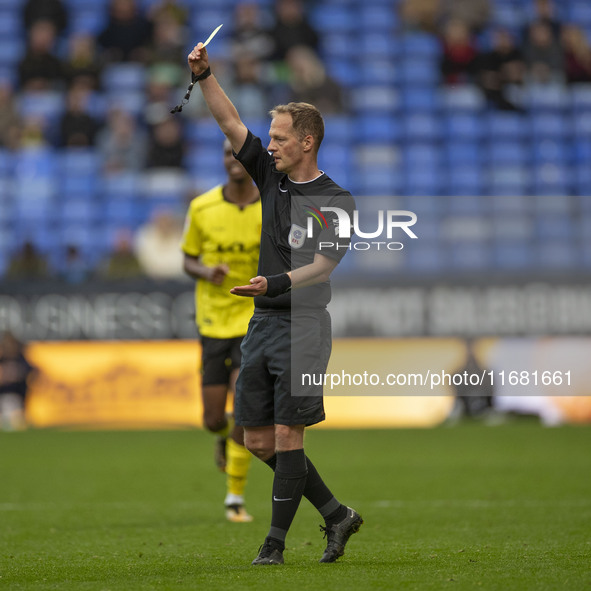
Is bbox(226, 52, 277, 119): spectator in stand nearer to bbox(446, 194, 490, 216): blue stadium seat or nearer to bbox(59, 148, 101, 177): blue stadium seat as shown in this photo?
bbox(59, 148, 101, 177): blue stadium seat

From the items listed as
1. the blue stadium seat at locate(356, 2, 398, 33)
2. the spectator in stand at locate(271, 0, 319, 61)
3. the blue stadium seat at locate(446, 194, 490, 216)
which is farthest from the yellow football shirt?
the blue stadium seat at locate(356, 2, 398, 33)

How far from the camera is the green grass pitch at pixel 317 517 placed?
14.6 feet

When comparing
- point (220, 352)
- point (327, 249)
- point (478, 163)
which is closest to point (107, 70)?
point (478, 163)

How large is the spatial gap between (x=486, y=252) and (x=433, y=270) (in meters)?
0.83

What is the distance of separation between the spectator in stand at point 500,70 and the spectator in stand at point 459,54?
261 mm

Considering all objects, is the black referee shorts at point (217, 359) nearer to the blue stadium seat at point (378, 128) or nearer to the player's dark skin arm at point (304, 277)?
the player's dark skin arm at point (304, 277)

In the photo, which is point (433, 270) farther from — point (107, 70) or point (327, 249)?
point (327, 249)

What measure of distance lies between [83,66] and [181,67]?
70.3 inches

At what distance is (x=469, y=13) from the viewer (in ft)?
62.3

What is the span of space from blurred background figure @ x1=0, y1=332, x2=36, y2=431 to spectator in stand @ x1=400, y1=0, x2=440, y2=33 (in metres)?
9.28

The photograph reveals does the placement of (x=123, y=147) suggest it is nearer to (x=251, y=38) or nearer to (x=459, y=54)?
(x=251, y=38)

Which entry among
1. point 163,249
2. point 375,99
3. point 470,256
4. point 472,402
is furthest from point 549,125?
point 163,249

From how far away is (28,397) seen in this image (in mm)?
15133

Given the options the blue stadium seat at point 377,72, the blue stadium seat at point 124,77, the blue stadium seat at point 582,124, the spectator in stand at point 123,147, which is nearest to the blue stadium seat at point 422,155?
the blue stadium seat at point 377,72
